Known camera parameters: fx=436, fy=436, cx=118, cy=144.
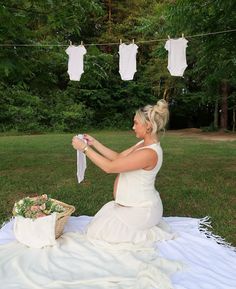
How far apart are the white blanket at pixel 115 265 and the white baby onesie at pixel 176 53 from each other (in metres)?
4.32

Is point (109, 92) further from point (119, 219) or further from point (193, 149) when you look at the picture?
point (119, 219)

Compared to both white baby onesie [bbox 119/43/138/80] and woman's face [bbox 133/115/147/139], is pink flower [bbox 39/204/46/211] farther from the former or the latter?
white baby onesie [bbox 119/43/138/80]

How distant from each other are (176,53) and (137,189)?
14.5 ft

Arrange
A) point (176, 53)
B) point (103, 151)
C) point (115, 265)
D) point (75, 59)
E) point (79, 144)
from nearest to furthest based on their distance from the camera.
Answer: point (115, 265) → point (79, 144) → point (103, 151) → point (176, 53) → point (75, 59)

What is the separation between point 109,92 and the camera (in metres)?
24.1

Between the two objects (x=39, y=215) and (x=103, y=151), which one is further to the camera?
(x=103, y=151)

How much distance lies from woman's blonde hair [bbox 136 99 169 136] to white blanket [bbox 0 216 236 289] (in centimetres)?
98

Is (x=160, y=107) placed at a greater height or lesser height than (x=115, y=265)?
greater

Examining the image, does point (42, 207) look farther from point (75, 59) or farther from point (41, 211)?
point (75, 59)

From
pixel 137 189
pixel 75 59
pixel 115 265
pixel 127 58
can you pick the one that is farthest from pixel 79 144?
pixel 127 58

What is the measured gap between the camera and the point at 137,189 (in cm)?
362

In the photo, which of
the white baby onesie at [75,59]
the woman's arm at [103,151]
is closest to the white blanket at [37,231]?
the woman's arm at [103,151]

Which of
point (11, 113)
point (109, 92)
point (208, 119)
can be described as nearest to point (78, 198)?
point (11, 113)

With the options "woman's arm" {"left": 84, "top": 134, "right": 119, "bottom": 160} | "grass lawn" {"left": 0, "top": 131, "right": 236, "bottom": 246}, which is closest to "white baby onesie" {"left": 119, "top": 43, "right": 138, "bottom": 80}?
"grass lawn" {"left": 0, "top": 131, "right": 236, "bottom": 246}
